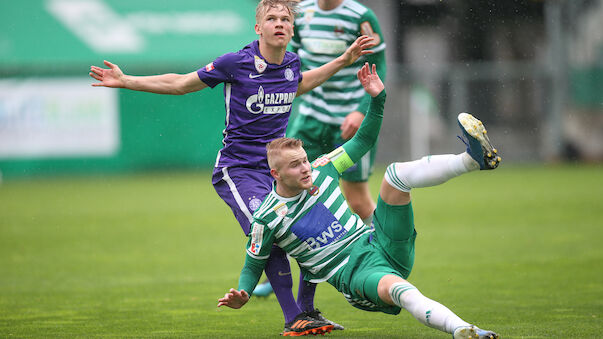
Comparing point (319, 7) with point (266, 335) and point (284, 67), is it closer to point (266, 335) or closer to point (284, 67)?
point (284, 67)

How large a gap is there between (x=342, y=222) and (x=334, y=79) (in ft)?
7.43

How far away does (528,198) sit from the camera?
43.0 feet

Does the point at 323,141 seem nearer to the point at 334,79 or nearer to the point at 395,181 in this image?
the point at 334,79

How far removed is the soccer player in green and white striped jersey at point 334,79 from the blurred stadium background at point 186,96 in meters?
13.4

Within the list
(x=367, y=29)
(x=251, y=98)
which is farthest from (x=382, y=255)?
(x=367, y=29)

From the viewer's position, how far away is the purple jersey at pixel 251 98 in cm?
509

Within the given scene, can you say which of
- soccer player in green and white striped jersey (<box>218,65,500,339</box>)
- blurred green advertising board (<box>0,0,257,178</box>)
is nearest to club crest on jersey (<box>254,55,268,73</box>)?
soccer player in green and white striped jersey (<box>218,65,500,339</box>)

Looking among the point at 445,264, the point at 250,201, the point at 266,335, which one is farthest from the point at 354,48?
the point at 445,264

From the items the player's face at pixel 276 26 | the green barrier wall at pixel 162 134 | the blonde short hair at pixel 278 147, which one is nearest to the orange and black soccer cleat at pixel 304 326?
the blonde short hair at pixel 278 147

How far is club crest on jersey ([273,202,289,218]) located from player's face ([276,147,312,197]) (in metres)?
0.12

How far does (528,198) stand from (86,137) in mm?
10656

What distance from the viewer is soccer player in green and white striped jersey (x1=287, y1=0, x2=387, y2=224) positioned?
6410 millimetres

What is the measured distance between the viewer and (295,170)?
4480 millimetres

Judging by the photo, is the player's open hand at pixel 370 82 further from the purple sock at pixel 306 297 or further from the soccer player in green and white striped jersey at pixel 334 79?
the soccer player in green and white striped jersey at pixel 334 79
